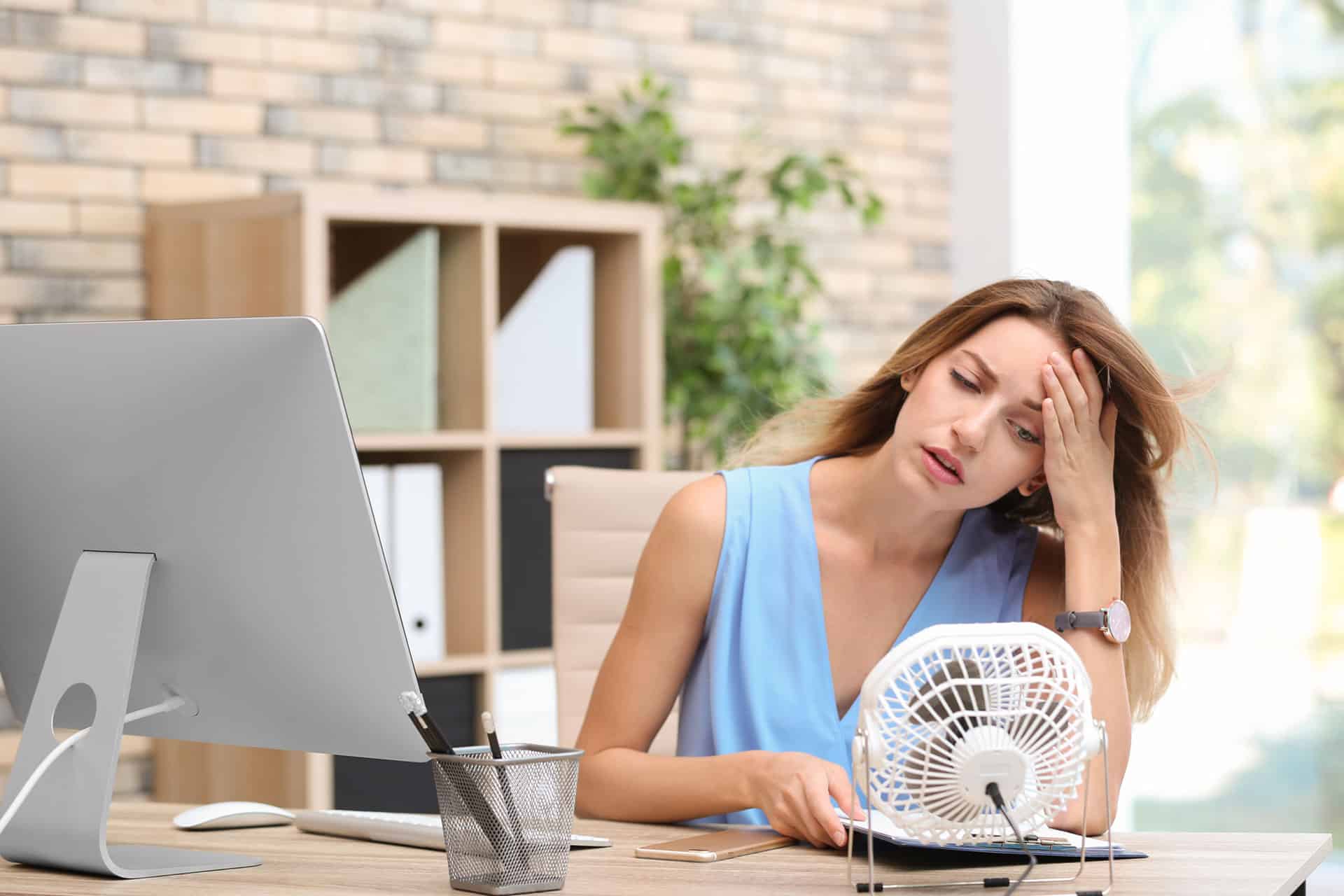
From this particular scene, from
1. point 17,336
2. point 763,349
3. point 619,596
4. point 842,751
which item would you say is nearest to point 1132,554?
point 842,751

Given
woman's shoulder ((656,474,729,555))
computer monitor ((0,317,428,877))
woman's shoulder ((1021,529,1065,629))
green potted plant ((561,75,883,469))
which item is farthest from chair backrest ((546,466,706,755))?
green potted plant ((561,75,883,469))

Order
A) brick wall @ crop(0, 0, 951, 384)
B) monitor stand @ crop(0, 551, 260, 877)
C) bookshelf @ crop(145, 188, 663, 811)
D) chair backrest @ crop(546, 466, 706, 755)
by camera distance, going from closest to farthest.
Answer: monitor stand @ crop(0, 551, 260, 877) → chair backrest @ crop(546, 466, 706, 755) → bookshelf @ crop(145, 188, 663, 811) → brick wall @ crop(0, 0, 951, 384)

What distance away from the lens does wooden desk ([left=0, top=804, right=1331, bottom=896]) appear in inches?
→ 46.6

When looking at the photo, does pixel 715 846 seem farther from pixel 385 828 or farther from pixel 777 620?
pixel 777 620

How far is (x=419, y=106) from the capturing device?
337 cm

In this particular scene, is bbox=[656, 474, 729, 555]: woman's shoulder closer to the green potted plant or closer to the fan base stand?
the fan base stand

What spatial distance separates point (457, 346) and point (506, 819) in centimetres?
195

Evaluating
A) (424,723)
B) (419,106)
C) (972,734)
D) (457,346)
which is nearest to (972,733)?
(972,734)

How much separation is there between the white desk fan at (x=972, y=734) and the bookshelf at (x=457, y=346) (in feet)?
5.80

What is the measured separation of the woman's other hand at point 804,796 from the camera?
4.26 ft

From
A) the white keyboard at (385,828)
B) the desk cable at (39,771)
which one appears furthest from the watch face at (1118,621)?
the desk cable at (39,771)

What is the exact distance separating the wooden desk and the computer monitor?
0.05 meters

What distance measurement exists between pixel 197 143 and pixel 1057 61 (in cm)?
216

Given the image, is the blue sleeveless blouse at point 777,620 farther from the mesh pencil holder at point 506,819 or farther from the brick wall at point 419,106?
the brick wall at point 419,106
